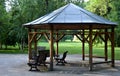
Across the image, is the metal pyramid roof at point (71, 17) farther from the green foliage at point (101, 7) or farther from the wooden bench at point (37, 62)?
the green foliage at point (101, 7)

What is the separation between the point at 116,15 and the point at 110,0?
21.5ft

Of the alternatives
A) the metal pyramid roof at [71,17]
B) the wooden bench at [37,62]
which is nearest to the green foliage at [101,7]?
the metal pyramid roof at [71,17]

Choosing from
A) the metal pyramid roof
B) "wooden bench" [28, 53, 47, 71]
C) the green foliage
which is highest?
the green foliage

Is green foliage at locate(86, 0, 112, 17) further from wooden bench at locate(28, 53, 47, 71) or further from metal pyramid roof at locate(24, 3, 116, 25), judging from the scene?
wooden bench at locate(28, 53, 47, 71)

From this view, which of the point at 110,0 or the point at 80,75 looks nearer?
the point at 80,75

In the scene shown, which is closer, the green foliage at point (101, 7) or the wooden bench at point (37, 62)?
the wooden bench at point (37, 62)

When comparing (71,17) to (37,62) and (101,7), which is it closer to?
(37,62)

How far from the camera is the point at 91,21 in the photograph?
1733 centimetres

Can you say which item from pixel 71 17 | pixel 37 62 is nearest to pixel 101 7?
pixel 71 17

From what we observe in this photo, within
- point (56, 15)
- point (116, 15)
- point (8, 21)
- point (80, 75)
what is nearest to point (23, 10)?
point (8, 21)

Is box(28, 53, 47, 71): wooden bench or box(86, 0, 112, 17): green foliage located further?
box(86, 0, 112, 17): green foliage

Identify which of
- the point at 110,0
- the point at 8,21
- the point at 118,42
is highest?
the point at 110,0

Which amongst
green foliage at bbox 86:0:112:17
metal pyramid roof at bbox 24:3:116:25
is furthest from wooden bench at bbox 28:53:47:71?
green foliage at bbox 86:0:112:17

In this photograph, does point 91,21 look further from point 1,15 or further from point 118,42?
point 118,42
